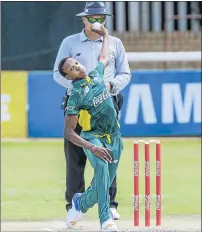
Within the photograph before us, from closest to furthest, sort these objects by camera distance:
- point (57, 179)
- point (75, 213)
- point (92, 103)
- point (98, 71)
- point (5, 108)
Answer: point (92, 103), point (98, 71), point (75, 213), point (57, 179), point (5, 108)

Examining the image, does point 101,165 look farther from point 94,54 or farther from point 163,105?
point 163,105

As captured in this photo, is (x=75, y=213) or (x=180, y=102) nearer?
(x=75, y=213)

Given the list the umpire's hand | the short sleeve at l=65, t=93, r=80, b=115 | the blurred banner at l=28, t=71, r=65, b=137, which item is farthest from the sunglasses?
the blurred banner at l=28, t=71, r=65, b=137

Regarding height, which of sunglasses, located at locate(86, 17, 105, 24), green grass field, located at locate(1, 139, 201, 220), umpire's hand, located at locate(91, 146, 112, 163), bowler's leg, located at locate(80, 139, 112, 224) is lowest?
green grass field, located at locate(1, 139, 201, 220)

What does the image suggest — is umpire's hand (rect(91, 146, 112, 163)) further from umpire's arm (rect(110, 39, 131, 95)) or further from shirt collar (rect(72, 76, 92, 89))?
umpire's arm (rect(110, 39, 131, 95))

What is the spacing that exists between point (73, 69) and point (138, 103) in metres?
12.5

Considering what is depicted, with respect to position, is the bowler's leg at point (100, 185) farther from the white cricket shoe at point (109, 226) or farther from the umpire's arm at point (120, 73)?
the umpire's arm at point (120, 73)

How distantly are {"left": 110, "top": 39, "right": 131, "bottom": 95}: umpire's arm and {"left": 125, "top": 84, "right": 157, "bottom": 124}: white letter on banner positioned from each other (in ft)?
37.8

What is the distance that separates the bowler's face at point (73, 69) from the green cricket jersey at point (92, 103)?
5 cm

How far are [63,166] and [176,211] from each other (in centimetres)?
540

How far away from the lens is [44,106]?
2094 cm

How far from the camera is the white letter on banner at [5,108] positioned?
20.8m

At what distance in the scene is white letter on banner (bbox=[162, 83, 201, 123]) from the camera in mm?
21250

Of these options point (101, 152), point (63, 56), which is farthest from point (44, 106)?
point (101, 152)
